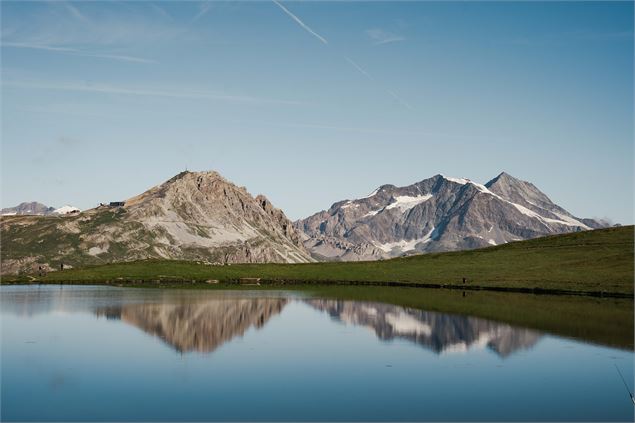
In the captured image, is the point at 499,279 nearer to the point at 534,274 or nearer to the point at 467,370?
the point at 534,274

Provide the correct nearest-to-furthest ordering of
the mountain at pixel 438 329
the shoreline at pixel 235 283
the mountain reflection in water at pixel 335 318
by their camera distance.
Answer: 1. the mountain at pixel 438 329
2. the mountain reflection in water at pixel 335 318
3. the shoreline at pixel 235 283

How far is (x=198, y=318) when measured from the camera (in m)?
79.6

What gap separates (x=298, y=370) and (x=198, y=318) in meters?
33.0

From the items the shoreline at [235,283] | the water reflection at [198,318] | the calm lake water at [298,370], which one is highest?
the shoreline at [235,283]

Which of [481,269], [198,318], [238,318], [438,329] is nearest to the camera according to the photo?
[438,329]

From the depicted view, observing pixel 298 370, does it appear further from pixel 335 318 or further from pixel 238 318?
pixel 335 318

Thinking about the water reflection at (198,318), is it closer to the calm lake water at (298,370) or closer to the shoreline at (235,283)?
the calm lake water at (298,370)

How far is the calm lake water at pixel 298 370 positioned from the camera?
37156 millimetres

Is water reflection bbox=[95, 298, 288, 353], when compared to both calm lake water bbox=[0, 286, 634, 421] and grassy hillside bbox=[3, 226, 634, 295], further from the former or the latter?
grassy hillside bbox=[3, 226, 634, 295]

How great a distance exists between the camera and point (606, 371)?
48594mm

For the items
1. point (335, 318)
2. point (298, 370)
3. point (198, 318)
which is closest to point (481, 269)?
point (335, 318)

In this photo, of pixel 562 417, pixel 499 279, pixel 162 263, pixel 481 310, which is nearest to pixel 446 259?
pixel 499 279

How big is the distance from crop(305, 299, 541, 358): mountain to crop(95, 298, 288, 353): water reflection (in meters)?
11.1

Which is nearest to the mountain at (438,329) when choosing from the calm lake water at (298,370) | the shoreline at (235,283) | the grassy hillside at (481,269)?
the calm lake water at (298,370)
